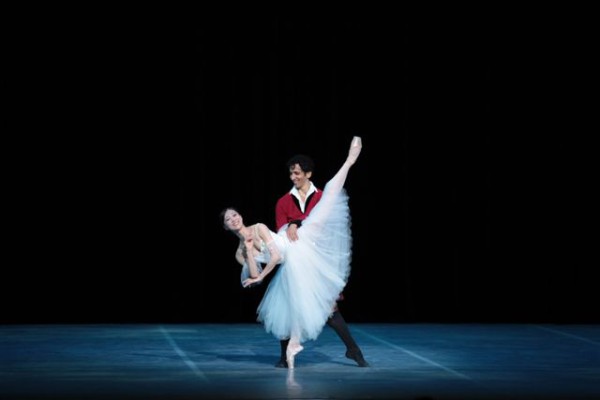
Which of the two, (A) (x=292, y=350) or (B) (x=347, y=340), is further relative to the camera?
(B) (x=347, y=340)

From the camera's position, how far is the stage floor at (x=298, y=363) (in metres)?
6.11

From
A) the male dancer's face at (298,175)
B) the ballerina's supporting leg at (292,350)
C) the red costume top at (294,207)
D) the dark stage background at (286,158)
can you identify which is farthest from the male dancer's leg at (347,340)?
the dark stage background at (286,158)

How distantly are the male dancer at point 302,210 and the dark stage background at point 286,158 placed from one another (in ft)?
10.1

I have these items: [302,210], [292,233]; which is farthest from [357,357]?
[302,210]

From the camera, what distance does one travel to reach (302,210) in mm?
7402

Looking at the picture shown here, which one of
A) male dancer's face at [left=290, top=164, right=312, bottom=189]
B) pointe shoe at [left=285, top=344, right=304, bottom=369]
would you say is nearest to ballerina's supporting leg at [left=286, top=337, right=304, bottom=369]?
pointe shoe at [left=285, top=344, right=304, bottom=369]

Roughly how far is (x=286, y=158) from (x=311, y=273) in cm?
336

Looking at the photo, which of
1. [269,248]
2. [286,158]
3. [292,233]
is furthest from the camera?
[286,158]

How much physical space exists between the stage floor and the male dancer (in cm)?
11

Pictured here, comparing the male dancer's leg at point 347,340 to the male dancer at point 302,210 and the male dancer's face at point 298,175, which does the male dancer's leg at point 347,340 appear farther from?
the male dancer's face at point 298,175

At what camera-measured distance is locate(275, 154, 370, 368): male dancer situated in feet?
23.7

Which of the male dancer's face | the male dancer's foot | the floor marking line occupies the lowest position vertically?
the floor marking line

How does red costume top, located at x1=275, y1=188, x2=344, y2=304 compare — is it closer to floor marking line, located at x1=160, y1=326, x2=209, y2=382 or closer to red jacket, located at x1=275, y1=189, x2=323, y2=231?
red jacket, located at x1=275, y1=189, x2=323, y2=231

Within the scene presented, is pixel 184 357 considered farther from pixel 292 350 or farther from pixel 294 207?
pixel 294 207
